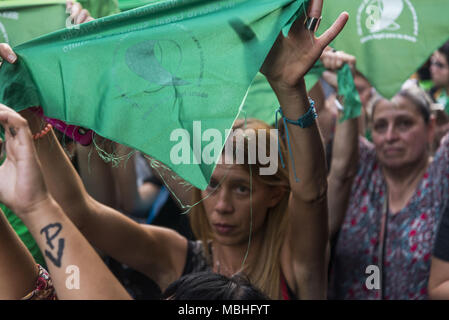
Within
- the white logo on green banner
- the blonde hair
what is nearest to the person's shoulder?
the white logo on green banner

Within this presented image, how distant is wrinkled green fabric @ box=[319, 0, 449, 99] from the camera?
2.04 meters

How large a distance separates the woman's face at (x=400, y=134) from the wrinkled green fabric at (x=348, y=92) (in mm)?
341

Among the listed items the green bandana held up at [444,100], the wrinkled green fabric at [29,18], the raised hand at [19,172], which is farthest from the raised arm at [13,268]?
the green bandana held up at [444,100]

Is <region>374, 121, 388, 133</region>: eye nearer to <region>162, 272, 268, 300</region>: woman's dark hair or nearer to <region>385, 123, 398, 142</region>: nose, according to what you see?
<region>385, 123, 398, 142</region>: nose

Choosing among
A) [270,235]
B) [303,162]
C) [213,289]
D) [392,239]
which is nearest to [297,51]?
[303,162]

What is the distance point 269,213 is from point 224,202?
19 cm

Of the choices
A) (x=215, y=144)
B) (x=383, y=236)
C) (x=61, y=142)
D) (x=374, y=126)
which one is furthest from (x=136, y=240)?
(x=374, y=126)

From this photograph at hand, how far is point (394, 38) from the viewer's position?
213 centimetres

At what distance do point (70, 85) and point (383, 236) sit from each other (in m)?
1.43

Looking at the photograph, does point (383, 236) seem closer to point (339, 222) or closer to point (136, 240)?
point (339, 222)

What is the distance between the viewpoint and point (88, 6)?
1943 mm

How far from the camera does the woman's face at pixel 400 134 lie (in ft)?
8.03

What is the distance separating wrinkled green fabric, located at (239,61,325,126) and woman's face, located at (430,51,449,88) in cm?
153

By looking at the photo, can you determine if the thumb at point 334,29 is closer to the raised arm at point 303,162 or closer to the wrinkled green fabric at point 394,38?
the raised arm at point 303,162
